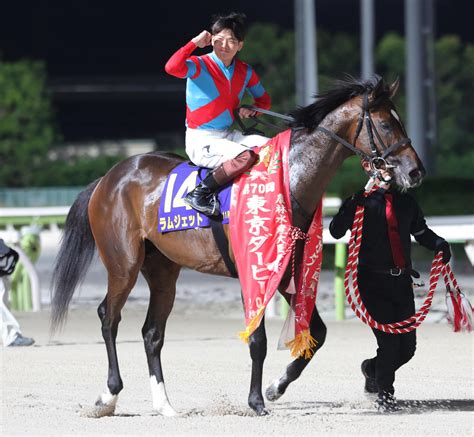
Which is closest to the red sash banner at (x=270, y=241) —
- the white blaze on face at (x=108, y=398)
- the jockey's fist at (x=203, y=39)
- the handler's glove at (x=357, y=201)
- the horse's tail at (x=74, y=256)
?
the handler's glove at (x=357, y=201)

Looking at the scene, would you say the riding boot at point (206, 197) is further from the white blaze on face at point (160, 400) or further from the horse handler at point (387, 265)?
the white blaze on face at point (160, 400)

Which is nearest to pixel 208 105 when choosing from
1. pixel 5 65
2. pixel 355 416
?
pixel 355 416

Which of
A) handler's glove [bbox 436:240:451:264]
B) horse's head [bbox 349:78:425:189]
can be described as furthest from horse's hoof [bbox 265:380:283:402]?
horse's head [bbox 349:78:425:189]

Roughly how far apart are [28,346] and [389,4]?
23780 millimetres

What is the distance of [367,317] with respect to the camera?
21.4 feet

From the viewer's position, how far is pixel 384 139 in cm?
618

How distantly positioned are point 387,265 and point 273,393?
0.96 m

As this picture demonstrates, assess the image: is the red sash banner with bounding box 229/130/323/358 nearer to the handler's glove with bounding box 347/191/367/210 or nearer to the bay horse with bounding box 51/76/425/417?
the bay horse with bounding box 51/76/425/417

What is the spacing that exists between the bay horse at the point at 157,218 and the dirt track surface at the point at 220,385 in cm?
26

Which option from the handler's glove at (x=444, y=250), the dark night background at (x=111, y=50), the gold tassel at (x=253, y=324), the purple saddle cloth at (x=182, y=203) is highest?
the purple saddle cloth at (x=182, y=203)

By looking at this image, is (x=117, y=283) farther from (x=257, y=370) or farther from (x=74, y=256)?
(x=257, y=370)

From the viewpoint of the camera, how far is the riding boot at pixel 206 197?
21.4 feet

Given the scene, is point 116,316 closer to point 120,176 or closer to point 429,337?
point 120,176

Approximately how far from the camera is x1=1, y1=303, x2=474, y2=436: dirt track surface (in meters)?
6.12
